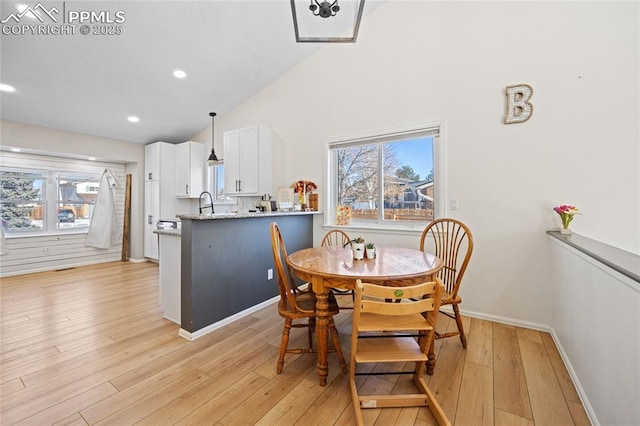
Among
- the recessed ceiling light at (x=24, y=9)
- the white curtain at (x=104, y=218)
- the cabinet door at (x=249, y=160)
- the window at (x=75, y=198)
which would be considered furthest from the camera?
the white curtain at (x=104, y=218)

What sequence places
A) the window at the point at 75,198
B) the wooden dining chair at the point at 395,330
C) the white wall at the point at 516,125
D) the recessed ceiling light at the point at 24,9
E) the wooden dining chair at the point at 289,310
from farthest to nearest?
1. the window at the point at 75,198
2. the recessed ceiling light at the point at 24,9
3. the white wall at the point at 516,125
4. the wooden dining chair at the point at 289,310
5. the wooden dining chair at the point at 395,330

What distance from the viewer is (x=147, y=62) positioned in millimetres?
3207

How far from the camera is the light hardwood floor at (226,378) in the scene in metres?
1.41

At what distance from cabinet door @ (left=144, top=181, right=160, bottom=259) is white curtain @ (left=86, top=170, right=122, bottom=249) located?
1.97 feet

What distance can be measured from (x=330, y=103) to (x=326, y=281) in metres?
2.79

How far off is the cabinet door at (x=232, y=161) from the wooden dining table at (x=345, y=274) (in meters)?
2.64

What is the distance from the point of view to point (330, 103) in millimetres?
3574

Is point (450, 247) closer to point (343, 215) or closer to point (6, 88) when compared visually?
point (343, 215)

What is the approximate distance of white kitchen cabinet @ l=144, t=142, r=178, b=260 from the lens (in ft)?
16.7

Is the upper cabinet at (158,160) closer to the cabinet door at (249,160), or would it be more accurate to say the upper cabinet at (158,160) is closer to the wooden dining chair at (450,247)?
the cabinet door at (249,160)

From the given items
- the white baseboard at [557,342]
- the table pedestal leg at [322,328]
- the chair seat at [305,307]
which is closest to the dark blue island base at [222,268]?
the chair seat at [305,307]

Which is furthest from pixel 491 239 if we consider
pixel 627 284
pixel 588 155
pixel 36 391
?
pixel 36 391

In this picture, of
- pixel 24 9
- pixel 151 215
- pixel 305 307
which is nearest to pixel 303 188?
pixel 305 307

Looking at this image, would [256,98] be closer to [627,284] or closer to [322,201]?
[322,201]
